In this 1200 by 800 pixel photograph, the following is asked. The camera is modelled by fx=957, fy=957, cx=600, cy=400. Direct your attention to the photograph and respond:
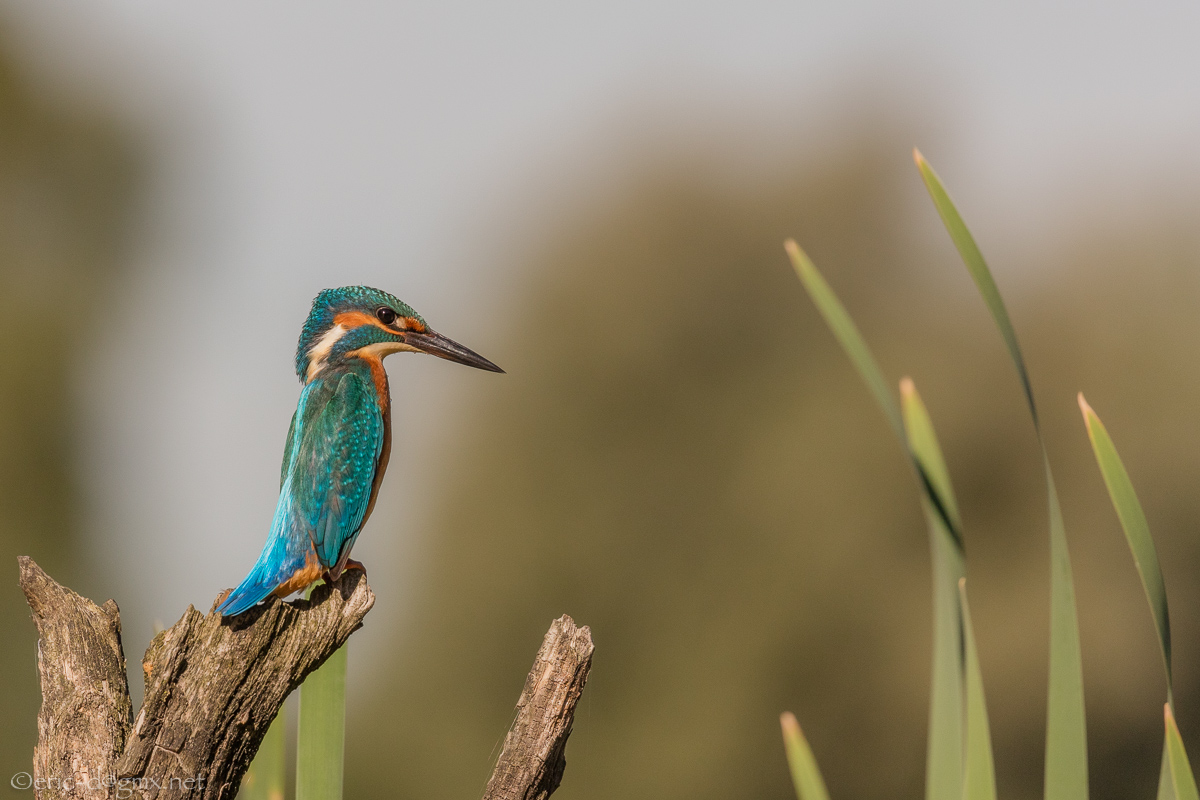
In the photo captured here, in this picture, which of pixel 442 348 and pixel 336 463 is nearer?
pixel 336 463

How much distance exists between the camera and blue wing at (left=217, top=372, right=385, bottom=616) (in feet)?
9.86

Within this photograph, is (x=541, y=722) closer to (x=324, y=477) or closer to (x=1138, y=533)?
(x=324, y=477)

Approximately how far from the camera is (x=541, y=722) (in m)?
2.48

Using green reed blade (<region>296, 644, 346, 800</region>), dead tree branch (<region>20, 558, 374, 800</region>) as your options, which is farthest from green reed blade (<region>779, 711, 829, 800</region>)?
dead tree branch (<region>20, 558, 374, 800</region>)

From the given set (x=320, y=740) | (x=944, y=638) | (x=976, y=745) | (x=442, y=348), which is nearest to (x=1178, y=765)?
(x=976, y=745)

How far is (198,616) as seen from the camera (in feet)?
8.04

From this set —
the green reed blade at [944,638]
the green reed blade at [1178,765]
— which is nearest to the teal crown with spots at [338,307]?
the green reed blade at [944,638]

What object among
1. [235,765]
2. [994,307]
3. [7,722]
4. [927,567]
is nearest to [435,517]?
[7,722]

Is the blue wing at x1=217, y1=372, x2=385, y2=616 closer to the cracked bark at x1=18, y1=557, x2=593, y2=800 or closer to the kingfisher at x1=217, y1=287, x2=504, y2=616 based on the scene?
the kingfisher at x1=217, y1=287, x2=504, y2=616

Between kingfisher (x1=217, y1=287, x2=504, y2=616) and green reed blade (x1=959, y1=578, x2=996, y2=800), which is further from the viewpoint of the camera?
kingfisher (x1=217, y1=287, x2=504, y2=616)

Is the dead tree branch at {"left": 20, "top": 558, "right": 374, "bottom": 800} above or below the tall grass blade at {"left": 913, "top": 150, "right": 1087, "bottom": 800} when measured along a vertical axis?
below

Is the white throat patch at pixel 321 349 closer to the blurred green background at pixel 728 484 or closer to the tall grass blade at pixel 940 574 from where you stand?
the tall grass blade at pixel 940 574

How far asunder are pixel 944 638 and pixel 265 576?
1.92 m

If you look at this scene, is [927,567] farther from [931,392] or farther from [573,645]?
[573,645]
